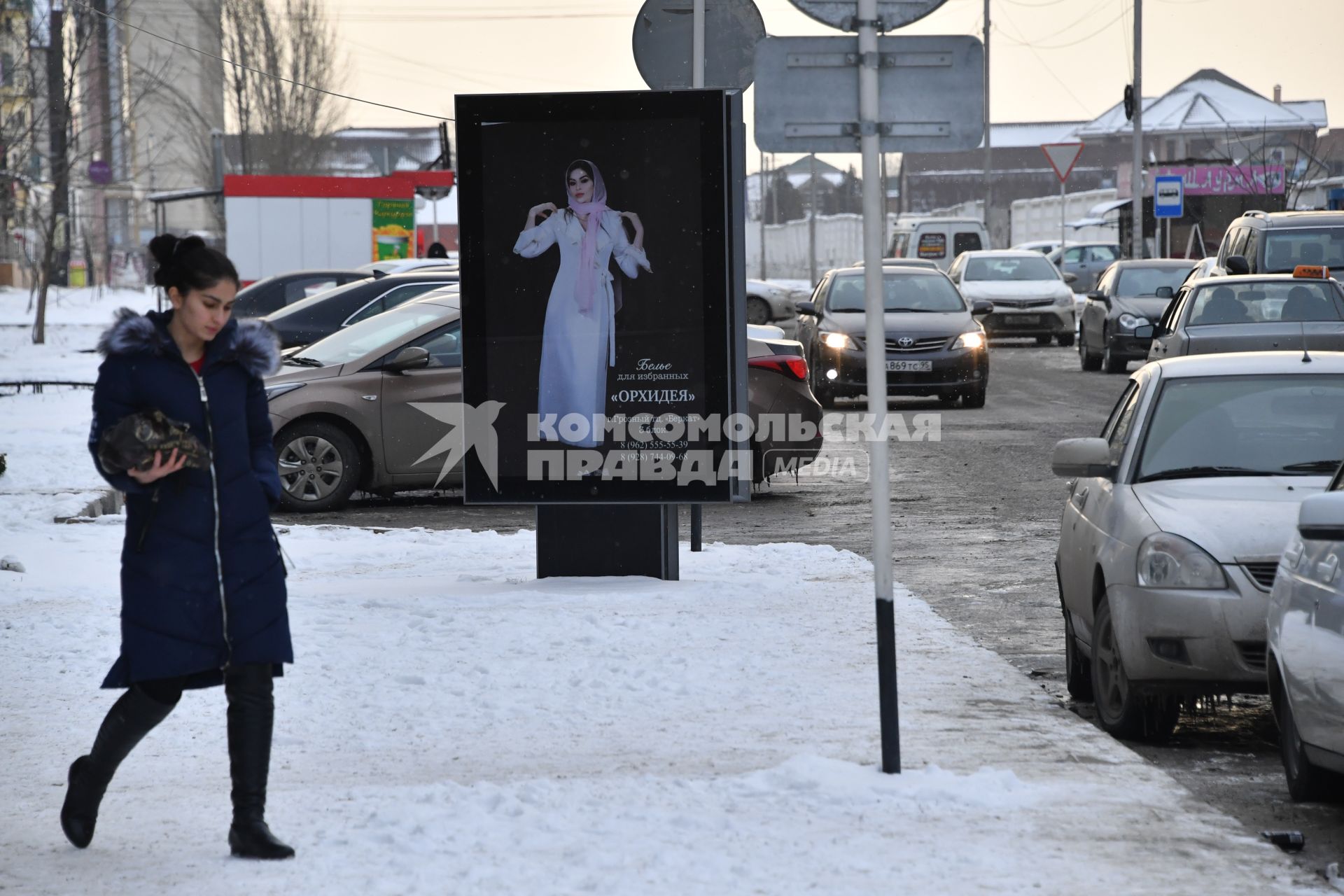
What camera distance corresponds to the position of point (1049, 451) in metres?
16.7

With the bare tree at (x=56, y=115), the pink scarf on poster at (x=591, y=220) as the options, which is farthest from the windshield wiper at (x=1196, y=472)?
the bare tree at (x=56, y=115)

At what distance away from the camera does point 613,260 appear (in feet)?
28.2

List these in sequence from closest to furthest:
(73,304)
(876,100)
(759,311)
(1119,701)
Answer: (876,100), (1119,701), (759,311), (73,304)

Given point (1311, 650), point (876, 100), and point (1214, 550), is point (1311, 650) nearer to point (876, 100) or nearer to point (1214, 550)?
point (1214, 550)

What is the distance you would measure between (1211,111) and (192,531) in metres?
102

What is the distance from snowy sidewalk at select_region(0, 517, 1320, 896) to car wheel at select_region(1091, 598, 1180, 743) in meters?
0.16

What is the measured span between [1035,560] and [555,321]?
11.9 ft

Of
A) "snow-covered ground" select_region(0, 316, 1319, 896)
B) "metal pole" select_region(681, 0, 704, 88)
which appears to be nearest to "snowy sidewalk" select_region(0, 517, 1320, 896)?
"snow-covered ground" select_region(0, 316, 1319, 896)

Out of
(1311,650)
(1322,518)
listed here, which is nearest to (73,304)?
(1311,650)

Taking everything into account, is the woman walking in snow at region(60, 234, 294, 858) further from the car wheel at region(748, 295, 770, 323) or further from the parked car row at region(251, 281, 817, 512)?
the car wheel at region(748, 295, 770, 323)

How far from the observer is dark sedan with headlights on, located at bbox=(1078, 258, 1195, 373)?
26.2 metres

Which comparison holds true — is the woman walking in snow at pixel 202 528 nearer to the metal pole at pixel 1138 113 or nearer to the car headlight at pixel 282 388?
the car headlight at pixel 282 388

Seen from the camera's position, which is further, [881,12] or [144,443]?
[881,12]

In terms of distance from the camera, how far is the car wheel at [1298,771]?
5.39 m
